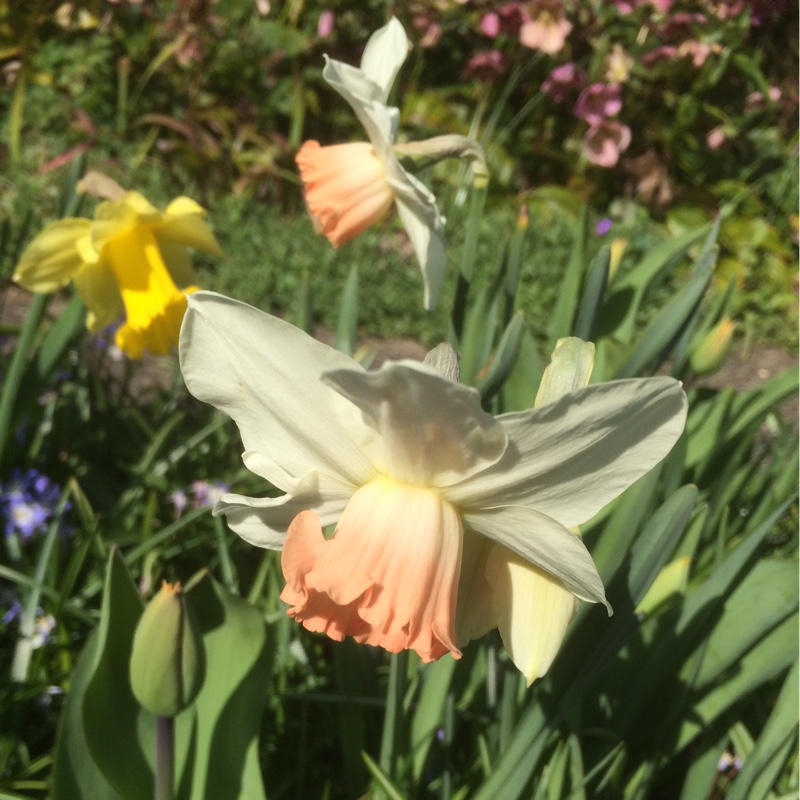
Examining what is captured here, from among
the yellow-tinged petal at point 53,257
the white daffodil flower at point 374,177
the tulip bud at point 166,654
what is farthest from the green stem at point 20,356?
the tulip bud at point 166,654

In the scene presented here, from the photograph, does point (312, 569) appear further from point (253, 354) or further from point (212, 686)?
point (212, 686)

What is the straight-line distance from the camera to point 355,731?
112 cm

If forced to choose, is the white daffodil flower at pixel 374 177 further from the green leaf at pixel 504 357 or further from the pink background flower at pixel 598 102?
the pink background flower at pixel 598 102

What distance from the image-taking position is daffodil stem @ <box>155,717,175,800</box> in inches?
32.4

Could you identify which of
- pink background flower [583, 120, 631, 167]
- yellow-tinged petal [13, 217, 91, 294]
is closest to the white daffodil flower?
yellow-tinged petal [13, 217, 91, 294]

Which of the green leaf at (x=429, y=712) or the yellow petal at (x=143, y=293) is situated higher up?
the yellow petal at (x=143, y=293)

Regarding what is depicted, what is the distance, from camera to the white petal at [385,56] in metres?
1.19

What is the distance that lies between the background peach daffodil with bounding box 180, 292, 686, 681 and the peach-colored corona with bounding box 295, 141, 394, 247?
58cm

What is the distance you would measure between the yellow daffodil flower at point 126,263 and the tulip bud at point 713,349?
0.91 m

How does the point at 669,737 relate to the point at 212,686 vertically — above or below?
below

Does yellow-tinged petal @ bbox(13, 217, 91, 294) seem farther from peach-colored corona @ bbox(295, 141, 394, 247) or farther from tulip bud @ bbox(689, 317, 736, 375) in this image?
tulip bud @ bbox(689, 317, 736, 375)

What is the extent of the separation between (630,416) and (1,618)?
115 cm

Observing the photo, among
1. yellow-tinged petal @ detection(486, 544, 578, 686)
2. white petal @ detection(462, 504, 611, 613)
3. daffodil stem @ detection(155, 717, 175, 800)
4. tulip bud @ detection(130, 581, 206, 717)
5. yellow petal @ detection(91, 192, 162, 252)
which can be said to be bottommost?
daffodil stem @ detection(155, 717, 175, 800)

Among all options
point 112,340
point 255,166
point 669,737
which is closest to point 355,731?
point 669,737
